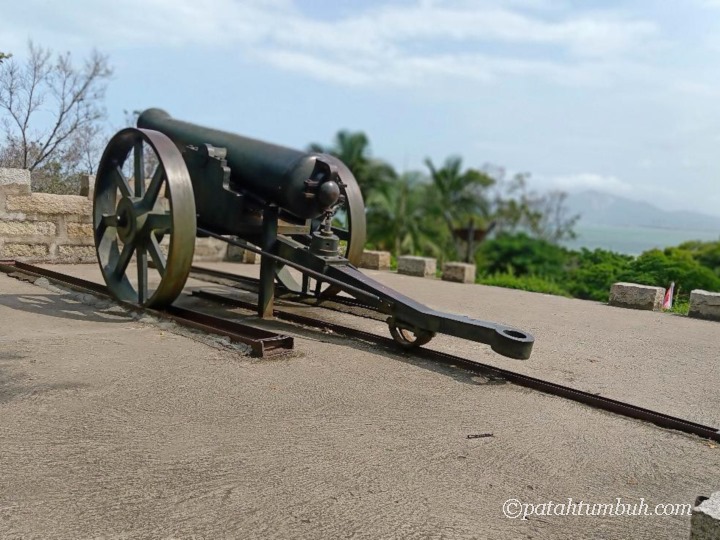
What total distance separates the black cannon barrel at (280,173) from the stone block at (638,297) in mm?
4659

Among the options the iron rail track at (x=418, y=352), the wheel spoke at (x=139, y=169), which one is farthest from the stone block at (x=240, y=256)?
the wheel spoke at (x=139, y=169)

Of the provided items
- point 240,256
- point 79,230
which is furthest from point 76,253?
point 240,256

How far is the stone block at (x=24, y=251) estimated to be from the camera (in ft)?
28.4

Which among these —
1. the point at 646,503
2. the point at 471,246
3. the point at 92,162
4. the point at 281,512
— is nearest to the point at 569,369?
the point at 646,503

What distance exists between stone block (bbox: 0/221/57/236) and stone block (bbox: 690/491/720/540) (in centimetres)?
846

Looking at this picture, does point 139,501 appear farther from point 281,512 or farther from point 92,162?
point 92,162

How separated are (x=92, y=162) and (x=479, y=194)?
25.2 meters

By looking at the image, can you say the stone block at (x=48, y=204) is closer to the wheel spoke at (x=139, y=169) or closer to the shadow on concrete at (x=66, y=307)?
the shadow on concrete at (x=66, y=307)

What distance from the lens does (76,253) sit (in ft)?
30.6

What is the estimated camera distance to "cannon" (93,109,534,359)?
5.25 meters

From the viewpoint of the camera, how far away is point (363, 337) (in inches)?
217

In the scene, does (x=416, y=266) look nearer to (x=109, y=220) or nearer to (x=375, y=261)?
(x=375, y=261)

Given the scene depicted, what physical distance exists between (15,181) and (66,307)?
3.36 meters

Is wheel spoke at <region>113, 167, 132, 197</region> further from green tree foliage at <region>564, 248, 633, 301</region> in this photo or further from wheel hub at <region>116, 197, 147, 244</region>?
green tree foliage at <region>564, 248, 633, 301</region>
